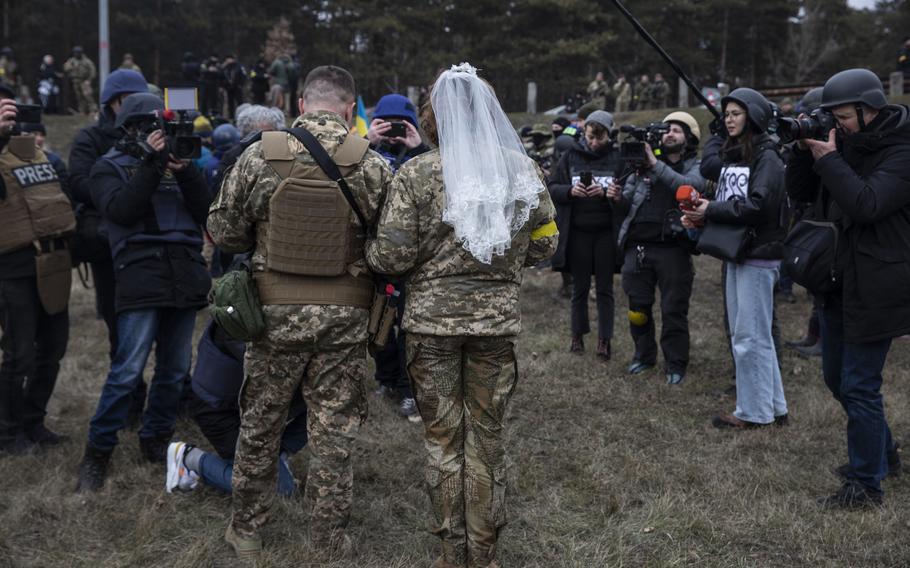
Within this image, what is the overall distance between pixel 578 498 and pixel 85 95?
984 inches

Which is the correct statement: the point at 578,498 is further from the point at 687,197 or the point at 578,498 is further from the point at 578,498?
the point at 687,197

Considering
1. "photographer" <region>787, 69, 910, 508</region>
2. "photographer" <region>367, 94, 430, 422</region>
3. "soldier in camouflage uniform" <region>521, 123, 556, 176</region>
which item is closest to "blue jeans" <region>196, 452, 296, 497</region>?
"photographer" <region>367, 94, 430, 422</region>

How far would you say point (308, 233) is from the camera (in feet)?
11.0

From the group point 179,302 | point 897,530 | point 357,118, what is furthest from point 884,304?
point 357,118

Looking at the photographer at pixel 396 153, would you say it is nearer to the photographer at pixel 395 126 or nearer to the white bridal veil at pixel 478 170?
the photographer at pixel 395 126

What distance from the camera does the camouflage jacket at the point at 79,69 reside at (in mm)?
24156

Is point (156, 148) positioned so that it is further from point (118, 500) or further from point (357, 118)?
point (357, 118)

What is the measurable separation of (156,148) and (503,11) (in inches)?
1168

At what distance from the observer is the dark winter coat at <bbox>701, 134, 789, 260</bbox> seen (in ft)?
16.4

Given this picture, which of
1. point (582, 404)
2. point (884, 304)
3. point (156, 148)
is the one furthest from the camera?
point (582, 404)

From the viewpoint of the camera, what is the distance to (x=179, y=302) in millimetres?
4500

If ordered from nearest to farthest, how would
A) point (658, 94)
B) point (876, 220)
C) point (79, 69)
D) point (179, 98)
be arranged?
point (876, 220) < point (179, 98) < point (79, 69) < point (658, 94)

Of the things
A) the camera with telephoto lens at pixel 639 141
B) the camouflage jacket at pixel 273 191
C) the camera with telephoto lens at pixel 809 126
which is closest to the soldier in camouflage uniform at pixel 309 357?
the camouflage jacket at pixel 273 191

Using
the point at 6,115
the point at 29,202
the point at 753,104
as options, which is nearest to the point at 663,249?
the point at 753,104
